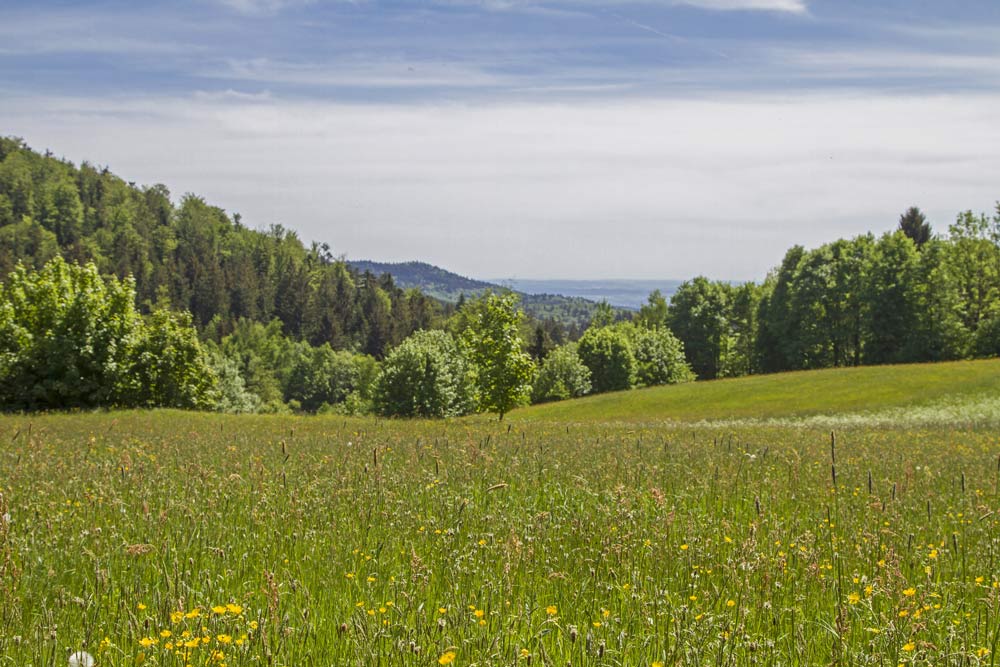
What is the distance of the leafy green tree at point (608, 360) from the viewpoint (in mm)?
99375

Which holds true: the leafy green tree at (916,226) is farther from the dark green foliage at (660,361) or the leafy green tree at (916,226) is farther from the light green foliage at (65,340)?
the light green foliage at (65,340)

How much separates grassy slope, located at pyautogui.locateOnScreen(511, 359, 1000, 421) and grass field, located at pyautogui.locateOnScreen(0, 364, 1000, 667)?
1468 inches

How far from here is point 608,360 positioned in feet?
334

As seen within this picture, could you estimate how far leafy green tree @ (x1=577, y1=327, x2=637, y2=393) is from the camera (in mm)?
Result: 99375

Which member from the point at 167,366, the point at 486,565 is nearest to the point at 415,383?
the point at 167,366

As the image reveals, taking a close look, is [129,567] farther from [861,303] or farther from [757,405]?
[861,303]

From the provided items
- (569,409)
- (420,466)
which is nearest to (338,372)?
(569,409)

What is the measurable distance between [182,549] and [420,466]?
4045mm

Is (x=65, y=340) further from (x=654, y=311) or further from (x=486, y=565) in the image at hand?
(x=654, y=311)

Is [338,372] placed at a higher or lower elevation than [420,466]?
lower

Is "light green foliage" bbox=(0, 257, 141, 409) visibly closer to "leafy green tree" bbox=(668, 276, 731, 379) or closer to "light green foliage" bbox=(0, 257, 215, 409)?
"light green foliage" bbox=(0, 257, 215, 409)

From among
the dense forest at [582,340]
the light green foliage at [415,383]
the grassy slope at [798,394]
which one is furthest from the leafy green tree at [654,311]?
the light green foliage at [415,383]

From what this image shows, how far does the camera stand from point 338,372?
171m

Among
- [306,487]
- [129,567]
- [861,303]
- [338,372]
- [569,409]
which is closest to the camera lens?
[129,567]
